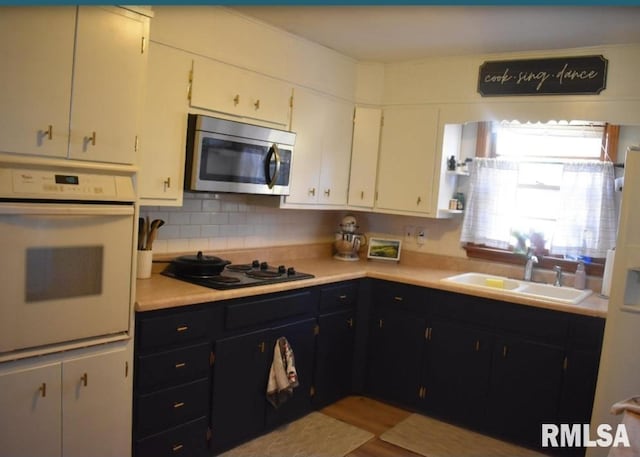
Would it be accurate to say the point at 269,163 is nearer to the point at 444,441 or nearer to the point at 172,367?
the point at 172,367

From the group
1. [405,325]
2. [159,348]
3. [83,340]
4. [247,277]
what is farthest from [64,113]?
[405,325]

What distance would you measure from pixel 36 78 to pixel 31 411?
1.25 meters

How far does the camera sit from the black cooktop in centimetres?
284

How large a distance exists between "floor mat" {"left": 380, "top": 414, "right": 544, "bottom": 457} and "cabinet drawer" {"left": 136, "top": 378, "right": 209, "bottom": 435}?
1.20 m


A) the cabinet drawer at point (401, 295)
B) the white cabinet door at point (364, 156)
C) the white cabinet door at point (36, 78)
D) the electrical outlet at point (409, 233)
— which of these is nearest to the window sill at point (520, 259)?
the electrical outlet at point (409, 233)

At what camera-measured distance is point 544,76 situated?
11.3ft

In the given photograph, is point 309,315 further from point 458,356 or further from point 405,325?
point 458,356

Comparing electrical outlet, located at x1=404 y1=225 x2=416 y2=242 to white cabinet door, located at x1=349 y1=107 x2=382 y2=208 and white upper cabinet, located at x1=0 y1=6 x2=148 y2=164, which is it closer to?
white cabinet door, located at x1=349 y1=107 x2=382 y2=208

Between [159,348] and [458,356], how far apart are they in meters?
1.89

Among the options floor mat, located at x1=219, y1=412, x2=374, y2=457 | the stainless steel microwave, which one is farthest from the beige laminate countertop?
floor mat, located at x1=219, y1=412, x2=374, y2=457

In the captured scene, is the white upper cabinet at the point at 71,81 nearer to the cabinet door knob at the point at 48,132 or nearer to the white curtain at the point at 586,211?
→ the cabinet door knob at the point at 48,132

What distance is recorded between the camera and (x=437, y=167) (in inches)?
153

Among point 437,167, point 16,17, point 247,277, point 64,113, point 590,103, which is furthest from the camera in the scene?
point 437,167

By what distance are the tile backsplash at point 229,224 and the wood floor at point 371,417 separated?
1.24 m
